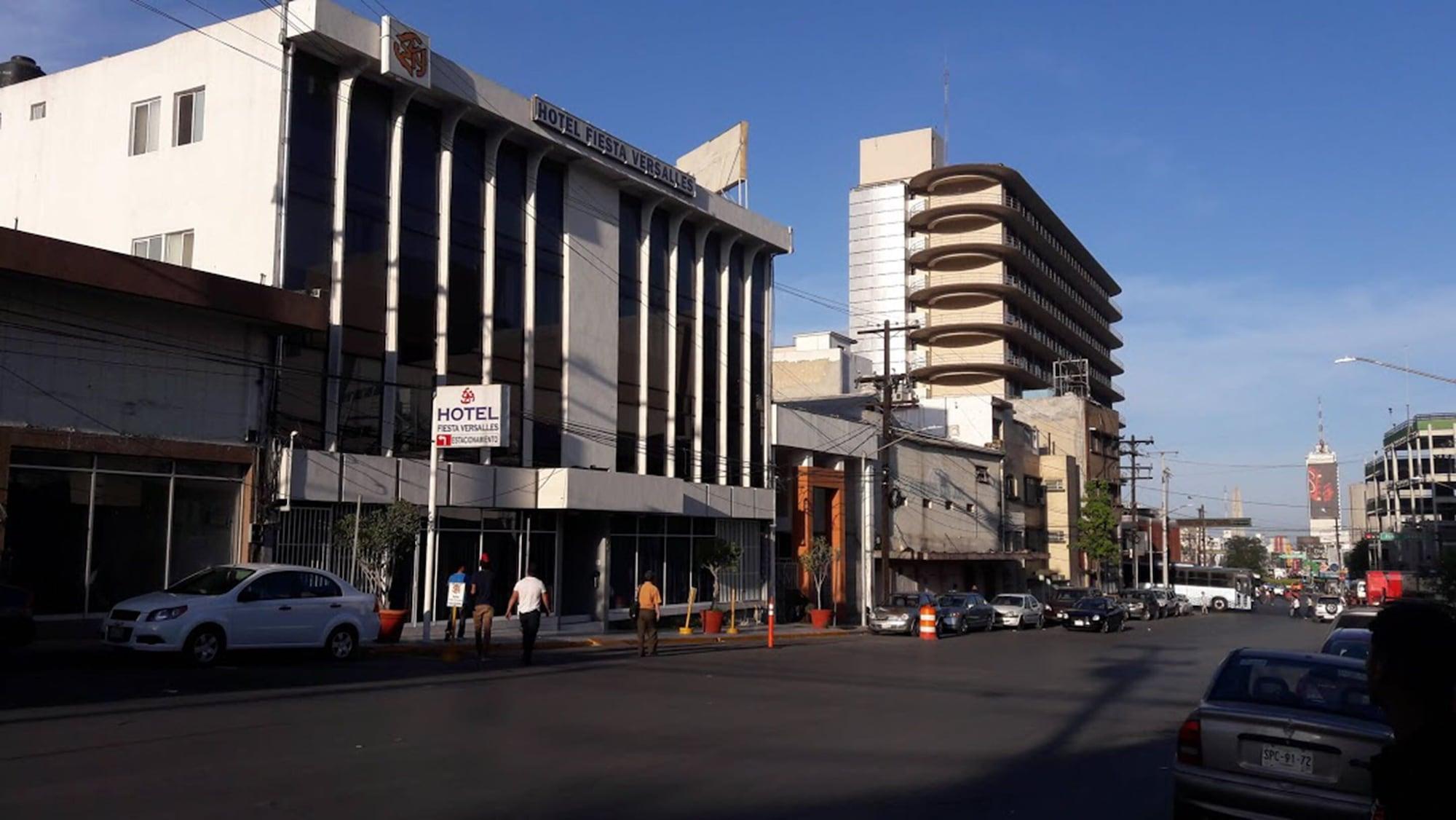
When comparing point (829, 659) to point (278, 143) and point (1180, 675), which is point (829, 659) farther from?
point (278, 143)

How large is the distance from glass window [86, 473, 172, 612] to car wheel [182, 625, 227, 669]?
646 centimetres

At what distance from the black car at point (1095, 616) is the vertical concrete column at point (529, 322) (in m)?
23.3

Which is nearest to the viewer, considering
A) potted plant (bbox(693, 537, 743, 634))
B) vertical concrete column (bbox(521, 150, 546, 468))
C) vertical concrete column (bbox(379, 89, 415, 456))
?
vertical concrete column (bbox(379, 89, 415, 456))

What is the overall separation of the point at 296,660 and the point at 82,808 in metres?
12.9

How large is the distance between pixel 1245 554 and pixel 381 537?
170 meters

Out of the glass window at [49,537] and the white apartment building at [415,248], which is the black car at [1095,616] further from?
the glass window at [49,537]

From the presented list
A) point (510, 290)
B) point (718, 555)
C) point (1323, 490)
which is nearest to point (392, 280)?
point (510, 290)

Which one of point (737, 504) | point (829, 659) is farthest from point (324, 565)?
point (737, 504)

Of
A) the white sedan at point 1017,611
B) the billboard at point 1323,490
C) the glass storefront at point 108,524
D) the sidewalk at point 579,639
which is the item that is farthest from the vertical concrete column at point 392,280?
the billboard at point 1323,490

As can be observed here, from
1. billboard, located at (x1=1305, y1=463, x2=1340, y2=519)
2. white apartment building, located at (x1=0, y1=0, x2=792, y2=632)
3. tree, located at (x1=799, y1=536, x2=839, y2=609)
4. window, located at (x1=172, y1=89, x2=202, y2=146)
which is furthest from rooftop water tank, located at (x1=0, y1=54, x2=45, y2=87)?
billboard, located at (x1=1305, y1=463, x2=1340, y2=519)

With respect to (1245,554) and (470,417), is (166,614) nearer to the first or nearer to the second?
(470,417)

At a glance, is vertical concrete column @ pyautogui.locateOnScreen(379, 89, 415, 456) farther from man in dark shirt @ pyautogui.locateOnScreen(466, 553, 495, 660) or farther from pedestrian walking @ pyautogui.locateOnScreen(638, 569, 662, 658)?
pedestrian walking @ pyautogui.locateOnScreen(638, 569, 662, 658)

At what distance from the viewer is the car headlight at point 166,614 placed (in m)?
18.2

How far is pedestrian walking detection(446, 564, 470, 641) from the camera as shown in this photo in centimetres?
2389
